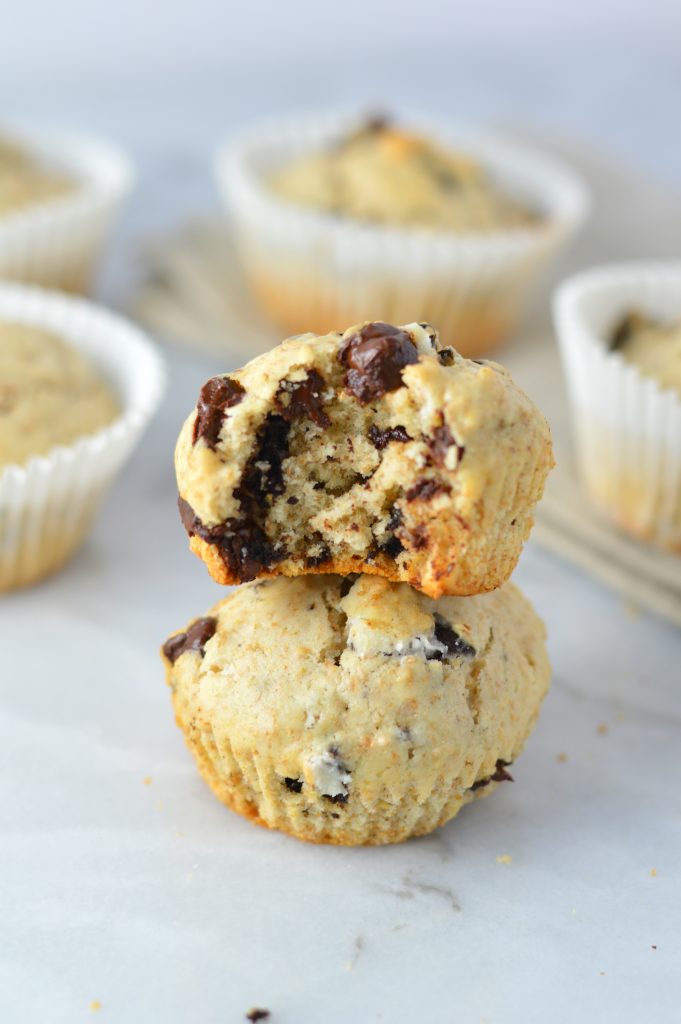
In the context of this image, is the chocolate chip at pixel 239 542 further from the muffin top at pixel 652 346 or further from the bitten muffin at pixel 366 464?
the muffin top at pixel 652 346

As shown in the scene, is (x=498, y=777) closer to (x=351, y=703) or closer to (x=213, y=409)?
(x=351, y=703)

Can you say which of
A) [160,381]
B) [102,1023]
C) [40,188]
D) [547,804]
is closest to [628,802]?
[547,804]

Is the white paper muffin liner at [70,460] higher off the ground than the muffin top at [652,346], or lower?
lower

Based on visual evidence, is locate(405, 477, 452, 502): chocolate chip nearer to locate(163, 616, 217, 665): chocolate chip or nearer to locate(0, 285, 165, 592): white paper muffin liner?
locate(163, 616, 217, 665): chocolate chip

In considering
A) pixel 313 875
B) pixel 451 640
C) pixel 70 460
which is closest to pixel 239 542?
pixel 451 640

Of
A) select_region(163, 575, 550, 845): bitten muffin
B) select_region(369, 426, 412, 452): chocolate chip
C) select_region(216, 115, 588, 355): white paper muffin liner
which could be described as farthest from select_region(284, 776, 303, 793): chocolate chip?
select_region(216, 115, 588, 355): white paper muffin liner

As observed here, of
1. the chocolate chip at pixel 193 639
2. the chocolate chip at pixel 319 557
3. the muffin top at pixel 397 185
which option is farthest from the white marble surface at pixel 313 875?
the muffin top at pixel 397 185

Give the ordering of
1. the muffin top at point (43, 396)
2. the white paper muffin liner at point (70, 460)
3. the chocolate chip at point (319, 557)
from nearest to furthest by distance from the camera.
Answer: the chocolate chip at point (319, 557) < the white paper muffin liner at point (70, 460) < the muffin top at point (43, 396)
